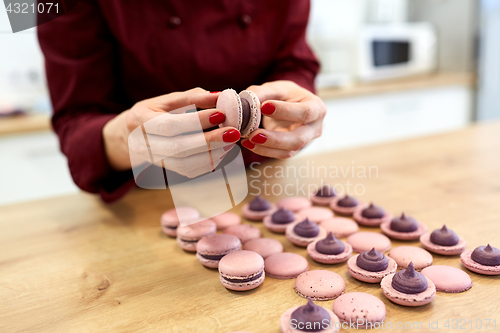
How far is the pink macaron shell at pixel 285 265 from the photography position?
678 mm

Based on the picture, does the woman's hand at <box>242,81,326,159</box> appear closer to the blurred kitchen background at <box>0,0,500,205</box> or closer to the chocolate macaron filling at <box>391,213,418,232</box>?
the chocolate macaron filling at <box>391,213,418,232</box>

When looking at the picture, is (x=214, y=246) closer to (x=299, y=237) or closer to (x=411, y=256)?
(x=299, y=237)

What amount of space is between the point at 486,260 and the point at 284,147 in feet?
1.26

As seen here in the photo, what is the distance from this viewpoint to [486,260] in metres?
0.66

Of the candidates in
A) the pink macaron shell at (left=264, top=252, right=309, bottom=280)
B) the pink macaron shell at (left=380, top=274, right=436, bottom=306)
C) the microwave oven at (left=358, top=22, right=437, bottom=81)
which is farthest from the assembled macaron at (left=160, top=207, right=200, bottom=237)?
the microwave oven at (left=358, top=22, right=437, bottom=81)

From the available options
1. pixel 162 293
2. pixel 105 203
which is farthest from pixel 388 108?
pixel 162 293

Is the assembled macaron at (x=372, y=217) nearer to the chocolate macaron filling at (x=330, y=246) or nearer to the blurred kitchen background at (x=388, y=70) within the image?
the chocolate macaron filling at (x=330, y=246)

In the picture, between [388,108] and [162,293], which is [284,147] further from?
[388,108]

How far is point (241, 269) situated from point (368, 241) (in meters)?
0.27

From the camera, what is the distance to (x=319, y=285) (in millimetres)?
629

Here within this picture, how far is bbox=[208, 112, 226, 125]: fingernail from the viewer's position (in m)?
0.64

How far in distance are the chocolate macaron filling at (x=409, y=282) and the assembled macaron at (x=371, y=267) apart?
40mm

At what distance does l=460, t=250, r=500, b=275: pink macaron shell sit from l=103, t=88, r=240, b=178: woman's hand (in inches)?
17.2

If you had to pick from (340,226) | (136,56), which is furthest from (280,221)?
(136,56)
